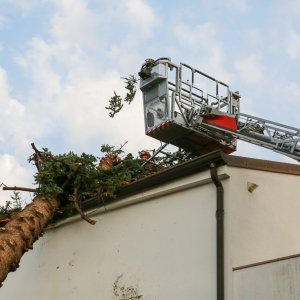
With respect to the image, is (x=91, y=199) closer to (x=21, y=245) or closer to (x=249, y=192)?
(x=21, y=245)

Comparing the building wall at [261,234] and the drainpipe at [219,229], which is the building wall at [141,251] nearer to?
the drainpipe at [219,229]

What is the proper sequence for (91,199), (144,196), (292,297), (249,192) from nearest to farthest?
(292,297) < (249,192) < (144,196) < (91,199)

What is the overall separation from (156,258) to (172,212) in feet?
2.56

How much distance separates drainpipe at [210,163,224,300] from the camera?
7.96 metres

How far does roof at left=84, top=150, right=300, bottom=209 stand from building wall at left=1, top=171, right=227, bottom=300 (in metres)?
0.12

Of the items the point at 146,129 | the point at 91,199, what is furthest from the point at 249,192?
the point at 146,129

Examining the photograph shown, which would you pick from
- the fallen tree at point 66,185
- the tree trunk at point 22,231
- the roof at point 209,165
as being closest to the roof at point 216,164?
the roof at point 209,165

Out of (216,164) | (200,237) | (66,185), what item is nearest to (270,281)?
(200,237)

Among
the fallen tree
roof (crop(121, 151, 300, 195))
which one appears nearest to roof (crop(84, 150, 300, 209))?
roof (crop(121, 151, 300, 195))

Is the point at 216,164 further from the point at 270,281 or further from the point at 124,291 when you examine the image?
the point at 124,291

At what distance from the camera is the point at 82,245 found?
1157 centimetres

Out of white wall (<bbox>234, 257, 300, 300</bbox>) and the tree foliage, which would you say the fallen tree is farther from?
white wall (<bbox>234, 257, 300, 300</bbox>)

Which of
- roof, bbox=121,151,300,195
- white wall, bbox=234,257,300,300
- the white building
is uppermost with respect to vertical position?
roof, bbox=121,151,300,195

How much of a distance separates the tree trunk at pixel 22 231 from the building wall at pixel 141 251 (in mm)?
837
